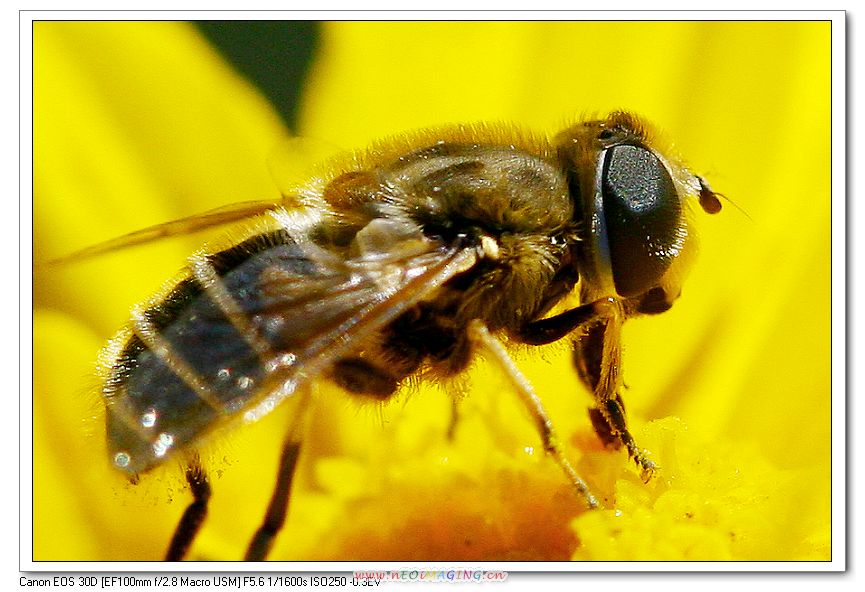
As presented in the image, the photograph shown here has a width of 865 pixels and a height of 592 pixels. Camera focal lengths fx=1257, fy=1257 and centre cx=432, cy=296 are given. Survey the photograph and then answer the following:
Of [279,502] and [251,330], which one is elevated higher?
[251,330]

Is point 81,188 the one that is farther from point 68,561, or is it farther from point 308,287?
point 308,287

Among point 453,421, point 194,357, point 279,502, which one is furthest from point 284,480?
point 453,421

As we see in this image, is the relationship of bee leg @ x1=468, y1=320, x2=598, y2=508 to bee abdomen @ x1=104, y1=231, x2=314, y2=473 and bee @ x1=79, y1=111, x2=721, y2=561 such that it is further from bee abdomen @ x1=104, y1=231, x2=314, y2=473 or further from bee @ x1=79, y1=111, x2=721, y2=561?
bee abdomen @ x1=104, y1=231, x2=314, y2=473

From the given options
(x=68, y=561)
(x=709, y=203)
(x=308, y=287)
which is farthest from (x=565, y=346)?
(x=68, y=561)

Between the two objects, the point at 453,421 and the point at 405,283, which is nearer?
the point at 405,283

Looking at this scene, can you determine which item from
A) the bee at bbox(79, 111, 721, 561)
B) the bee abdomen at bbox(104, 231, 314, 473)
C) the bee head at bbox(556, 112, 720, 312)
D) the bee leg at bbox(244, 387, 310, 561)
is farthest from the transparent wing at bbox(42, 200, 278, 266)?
the bee head at bbox(556, 112, 720, 312)
